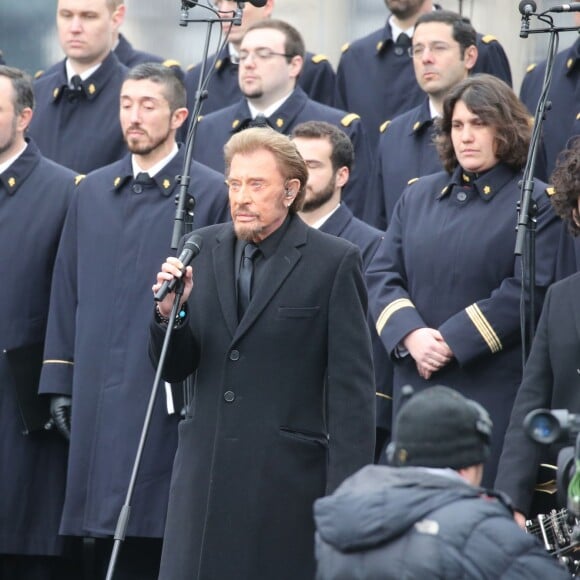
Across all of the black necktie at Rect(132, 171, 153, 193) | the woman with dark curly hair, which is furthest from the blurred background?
the woman with dark curly hair

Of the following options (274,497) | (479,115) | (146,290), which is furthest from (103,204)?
(274,497)

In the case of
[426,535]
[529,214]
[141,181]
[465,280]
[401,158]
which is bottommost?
[426,535]

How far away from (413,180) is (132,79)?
1.44 m

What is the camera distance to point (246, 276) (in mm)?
6590

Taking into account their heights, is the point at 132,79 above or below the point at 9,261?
above

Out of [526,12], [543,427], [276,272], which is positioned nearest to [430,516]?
[543,427]

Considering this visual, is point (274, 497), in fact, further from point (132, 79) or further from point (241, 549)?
point (132, 79)

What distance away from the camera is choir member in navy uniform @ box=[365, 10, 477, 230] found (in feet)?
29.2

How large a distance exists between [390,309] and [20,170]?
6.97 feet

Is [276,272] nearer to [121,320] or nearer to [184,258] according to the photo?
[184,258]

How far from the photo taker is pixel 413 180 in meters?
8.58

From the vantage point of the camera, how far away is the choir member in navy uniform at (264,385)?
21.1 ft

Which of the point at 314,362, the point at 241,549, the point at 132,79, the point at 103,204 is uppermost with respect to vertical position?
the point at 132,79

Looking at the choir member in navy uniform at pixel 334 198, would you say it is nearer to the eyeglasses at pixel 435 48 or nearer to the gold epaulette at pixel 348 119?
the gold epaulette at pixel 348 119
